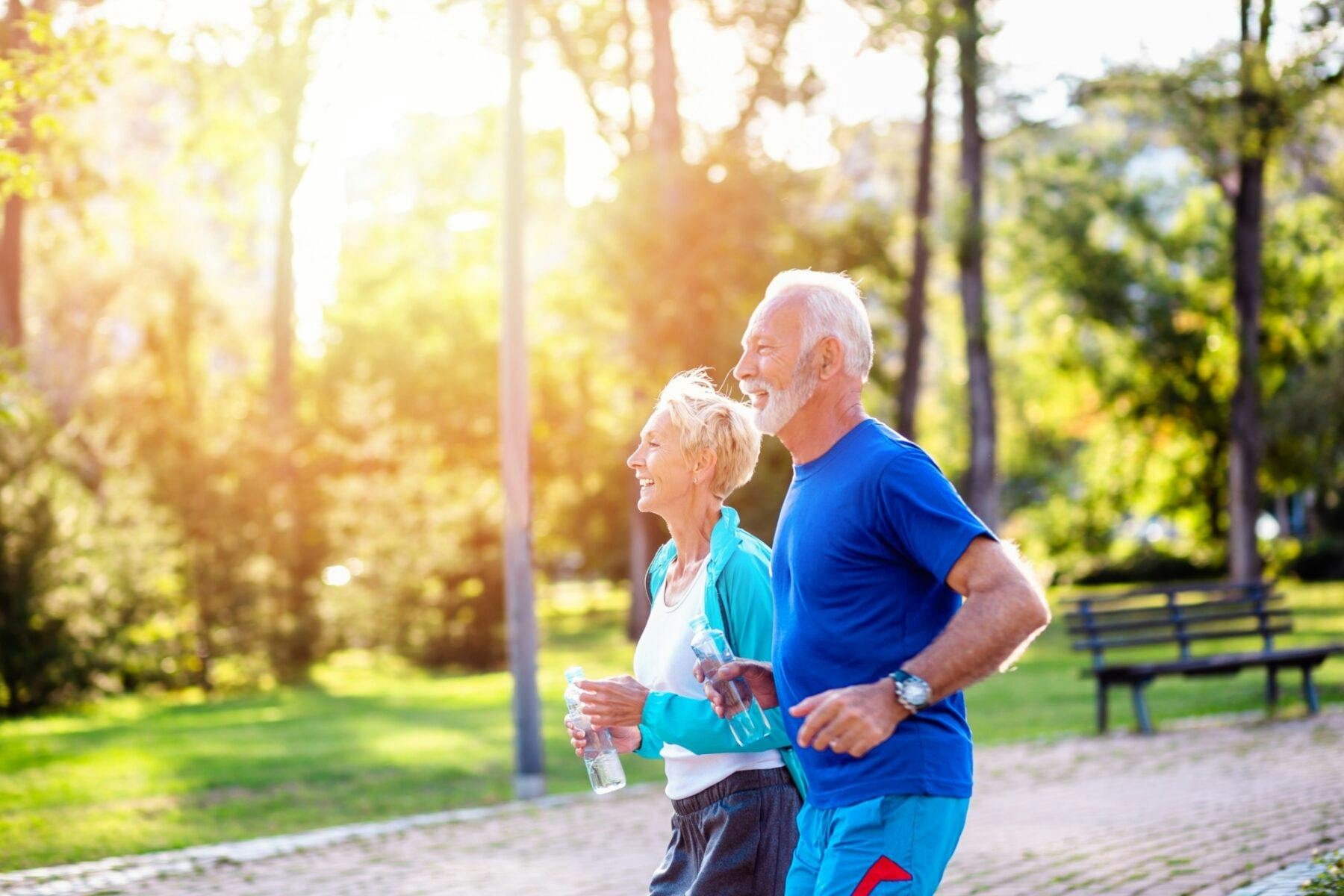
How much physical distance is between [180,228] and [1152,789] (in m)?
29.4

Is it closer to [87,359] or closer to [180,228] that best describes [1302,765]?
[180,228]

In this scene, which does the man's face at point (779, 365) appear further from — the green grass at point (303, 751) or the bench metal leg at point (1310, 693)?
the bench metal leg at point (1310, 693)

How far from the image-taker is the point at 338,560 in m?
28.6

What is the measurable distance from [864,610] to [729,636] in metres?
0.81

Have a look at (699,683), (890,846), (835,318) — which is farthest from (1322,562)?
(890,846)

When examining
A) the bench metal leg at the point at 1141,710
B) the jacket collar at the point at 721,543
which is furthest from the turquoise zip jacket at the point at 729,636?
the bench metal leg at the point at 1141,710

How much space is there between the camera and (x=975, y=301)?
1174 inches

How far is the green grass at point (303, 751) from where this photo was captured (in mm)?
11383

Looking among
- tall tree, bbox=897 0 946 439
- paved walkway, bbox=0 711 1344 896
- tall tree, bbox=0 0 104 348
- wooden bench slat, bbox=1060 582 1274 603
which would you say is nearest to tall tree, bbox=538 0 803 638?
tall tree, bbox=897 0 946 439

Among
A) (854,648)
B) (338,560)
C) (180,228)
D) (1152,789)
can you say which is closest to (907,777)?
(854,648)

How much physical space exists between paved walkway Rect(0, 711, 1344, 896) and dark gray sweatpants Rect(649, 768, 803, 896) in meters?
4.10

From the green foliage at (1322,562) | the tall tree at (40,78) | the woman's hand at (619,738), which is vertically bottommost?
the green foliage at (1322,562)

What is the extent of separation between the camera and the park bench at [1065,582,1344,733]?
1465 cm

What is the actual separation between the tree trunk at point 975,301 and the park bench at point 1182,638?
40.7ft
